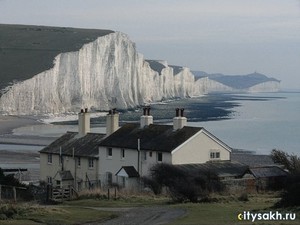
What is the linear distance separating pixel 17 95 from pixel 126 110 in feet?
91.4

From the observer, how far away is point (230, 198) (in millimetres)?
24312

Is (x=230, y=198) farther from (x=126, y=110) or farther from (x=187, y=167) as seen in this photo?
(x=126, y=110)

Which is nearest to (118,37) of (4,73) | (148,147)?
(4,73)

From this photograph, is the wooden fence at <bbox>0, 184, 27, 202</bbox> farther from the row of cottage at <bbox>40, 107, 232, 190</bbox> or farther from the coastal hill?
the coastal hill

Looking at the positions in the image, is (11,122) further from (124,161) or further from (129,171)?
(129,171)

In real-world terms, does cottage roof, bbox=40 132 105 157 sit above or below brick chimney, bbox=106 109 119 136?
below

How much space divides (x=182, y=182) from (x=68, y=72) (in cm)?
11007

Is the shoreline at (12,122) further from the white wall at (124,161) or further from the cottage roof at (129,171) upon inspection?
the cottage roof at (129,171)

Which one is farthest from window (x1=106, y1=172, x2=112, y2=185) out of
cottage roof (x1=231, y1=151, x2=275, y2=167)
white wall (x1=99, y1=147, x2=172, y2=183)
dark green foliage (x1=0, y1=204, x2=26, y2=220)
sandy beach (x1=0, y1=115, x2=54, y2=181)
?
cottage roof (x1=231, y1=151, x2=275, y2=167)

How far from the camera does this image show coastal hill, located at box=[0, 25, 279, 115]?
124438 mm

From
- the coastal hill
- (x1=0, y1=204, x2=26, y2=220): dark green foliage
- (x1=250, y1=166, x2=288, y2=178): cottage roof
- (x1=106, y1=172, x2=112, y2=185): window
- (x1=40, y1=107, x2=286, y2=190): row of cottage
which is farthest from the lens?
the coastal hill

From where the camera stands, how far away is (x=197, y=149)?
31406 mm

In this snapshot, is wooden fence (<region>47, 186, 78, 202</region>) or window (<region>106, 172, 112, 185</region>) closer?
wooden fence (<region>47, 186, 78, 202</region>)

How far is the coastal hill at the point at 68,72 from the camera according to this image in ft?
408
